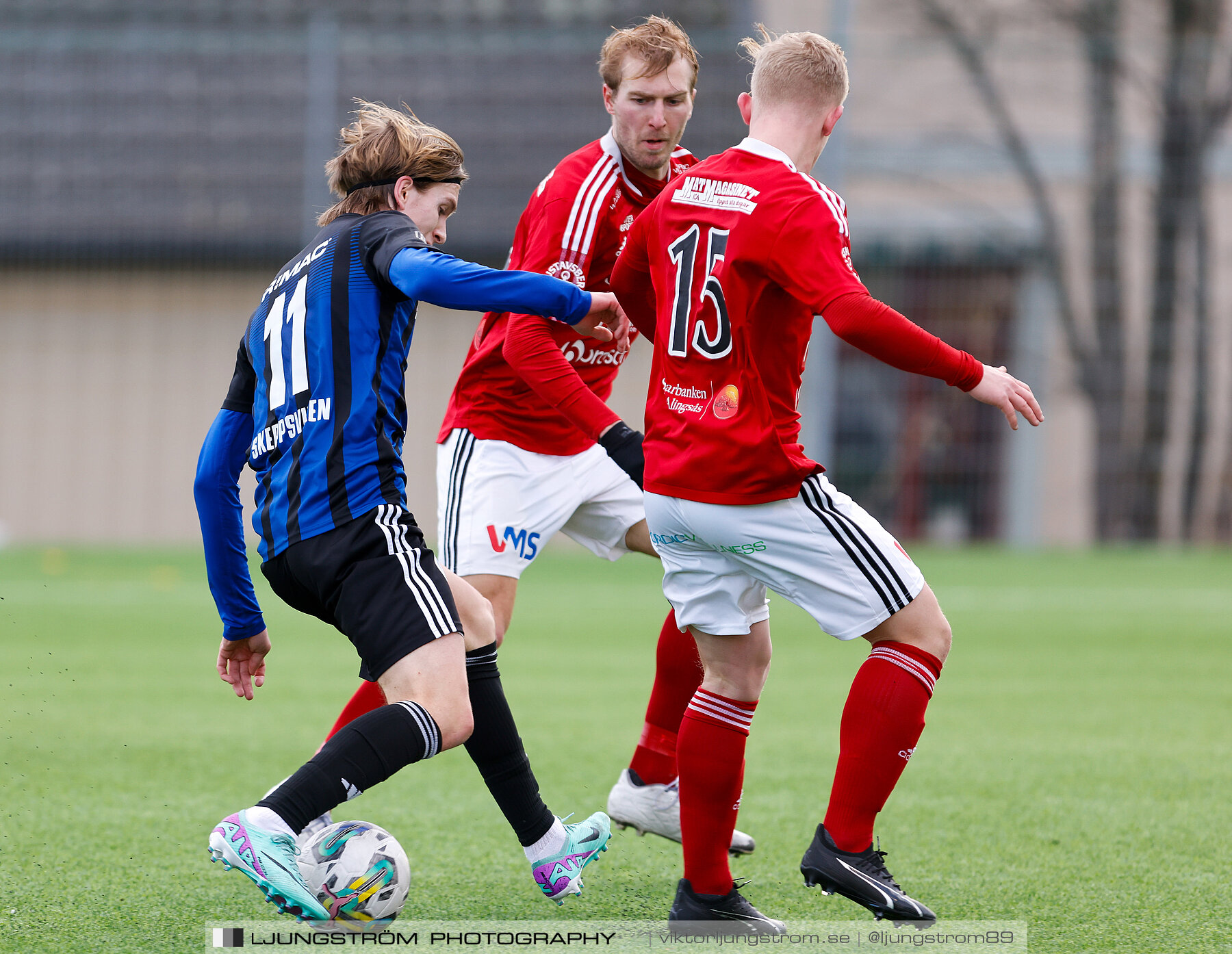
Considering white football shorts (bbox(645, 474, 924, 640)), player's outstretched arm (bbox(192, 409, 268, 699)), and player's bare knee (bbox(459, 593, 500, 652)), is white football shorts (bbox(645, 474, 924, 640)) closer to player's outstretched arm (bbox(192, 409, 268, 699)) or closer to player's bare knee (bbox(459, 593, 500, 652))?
player's bare knee (bbox(459, 593, 500, 652))

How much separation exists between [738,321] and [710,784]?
3.29 ft

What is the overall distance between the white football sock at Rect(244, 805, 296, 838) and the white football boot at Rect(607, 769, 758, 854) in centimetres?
139

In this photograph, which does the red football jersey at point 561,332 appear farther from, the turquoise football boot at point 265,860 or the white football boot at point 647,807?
the turquoise football boot at point 265,860

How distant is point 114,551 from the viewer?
14.1 meters

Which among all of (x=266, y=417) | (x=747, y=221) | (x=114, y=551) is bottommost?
(x=114, y=551)

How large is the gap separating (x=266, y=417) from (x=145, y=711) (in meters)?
3.36


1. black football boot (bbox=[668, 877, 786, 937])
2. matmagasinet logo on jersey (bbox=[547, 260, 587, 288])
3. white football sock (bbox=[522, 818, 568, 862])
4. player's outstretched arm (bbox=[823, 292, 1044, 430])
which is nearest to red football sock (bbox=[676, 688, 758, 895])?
black football boot (bbox=[668, 877, 786, 937])

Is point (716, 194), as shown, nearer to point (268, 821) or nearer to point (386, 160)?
point (386, 160)

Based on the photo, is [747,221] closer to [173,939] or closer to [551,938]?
[551,938]

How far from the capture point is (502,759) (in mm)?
3283

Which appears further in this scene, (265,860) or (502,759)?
(502,759)

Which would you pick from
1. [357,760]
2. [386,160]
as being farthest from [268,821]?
[386,160]

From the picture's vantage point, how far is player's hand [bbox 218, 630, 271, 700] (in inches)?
134

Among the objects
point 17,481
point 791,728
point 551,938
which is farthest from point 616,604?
point 17,481
